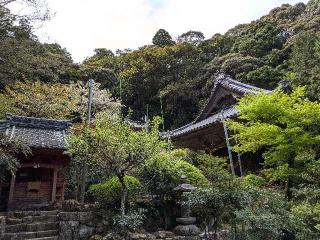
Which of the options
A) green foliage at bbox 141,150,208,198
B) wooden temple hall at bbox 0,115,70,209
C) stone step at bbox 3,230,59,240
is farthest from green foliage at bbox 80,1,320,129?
stone step at bbox 3,230,59,240

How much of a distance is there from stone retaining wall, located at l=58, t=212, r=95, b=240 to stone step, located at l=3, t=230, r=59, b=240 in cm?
72

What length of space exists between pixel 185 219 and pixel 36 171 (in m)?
9.64

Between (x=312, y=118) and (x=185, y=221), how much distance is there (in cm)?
565

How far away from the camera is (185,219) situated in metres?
11.2

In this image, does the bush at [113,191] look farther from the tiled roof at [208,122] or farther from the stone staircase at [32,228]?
the tiled roof at [208,122]

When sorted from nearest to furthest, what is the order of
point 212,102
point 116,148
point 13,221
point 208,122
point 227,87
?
point 116,148, point 13,221, point 208,122, point 227,87, point 212,102

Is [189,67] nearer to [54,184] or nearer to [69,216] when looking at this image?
[54,184]

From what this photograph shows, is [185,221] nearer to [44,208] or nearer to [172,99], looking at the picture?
[44,208]

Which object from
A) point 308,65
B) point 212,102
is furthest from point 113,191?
point 308,65

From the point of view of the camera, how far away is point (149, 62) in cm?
3988

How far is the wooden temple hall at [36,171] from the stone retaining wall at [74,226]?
601 centimetres

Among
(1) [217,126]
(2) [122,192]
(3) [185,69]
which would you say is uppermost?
(3) [185,69]

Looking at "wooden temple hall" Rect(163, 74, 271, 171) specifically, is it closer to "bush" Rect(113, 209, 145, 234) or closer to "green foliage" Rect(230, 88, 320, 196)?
"green foliage" Rect(230, 88, 320, 196)

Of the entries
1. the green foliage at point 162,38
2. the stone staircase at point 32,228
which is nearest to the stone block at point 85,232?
the stone staircase at point 32,228
